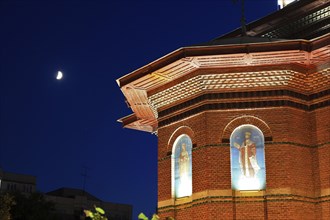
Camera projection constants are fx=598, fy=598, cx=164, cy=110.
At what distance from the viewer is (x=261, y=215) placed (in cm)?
1656

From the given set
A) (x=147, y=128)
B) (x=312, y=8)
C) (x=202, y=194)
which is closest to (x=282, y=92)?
(x=202, y=194)

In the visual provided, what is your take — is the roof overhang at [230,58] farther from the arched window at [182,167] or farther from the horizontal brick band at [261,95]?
the arched window at [182,167]

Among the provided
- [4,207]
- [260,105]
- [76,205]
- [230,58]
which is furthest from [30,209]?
[230,58]

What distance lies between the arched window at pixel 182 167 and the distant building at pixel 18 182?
48021 mm

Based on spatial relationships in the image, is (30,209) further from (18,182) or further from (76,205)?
(18,182)

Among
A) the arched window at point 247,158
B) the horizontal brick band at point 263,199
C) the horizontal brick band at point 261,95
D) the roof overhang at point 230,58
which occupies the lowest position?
the horizontal brick band at point 263,199

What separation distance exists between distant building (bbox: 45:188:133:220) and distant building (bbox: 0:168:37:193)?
7.42 feet

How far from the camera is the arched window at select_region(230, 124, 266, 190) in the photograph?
16984mm

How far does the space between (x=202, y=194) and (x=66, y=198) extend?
51348 millimetres

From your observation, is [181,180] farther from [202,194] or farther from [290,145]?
[290,145]

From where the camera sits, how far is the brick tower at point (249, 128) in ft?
54.6

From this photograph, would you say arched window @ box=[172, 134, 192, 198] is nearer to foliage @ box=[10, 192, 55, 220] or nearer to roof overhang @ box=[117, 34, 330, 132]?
roof overhang @ box=[117, 34, 330, 132]

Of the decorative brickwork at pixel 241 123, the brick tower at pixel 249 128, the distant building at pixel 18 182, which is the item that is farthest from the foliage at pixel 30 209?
the decorative brickwork at pixel 241 123

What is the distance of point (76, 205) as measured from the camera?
6706 cm
